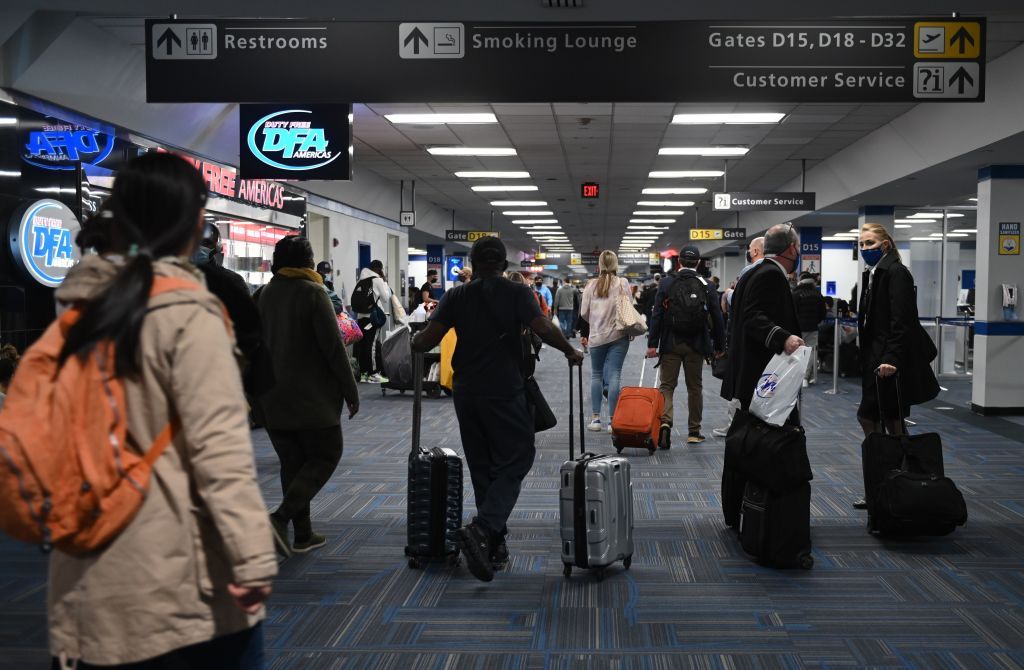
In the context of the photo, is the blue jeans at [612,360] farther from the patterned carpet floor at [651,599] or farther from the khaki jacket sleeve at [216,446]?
the khaki jacket sleeve at [216,446]

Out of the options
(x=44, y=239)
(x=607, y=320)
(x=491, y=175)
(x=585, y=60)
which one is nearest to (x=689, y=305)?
(x=607, y=320)

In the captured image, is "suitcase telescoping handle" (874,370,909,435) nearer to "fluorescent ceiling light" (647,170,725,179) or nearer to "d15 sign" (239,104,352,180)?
"d15 sign" (239,104,352,180)

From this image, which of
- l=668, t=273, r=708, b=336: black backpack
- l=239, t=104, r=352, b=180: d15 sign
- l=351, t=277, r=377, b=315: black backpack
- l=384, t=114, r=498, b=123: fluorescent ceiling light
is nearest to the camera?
l=668, t=273, r=708, b=336: black backpack

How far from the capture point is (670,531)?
474cm

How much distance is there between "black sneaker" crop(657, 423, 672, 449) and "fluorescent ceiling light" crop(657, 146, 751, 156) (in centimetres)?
704

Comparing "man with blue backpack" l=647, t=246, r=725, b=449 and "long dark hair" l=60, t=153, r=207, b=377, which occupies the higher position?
"long dark hair" l=60, t=153, r=207, b=377

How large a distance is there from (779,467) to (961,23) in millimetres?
2599

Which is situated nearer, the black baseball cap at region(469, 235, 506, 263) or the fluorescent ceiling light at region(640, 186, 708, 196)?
the black baseball cap at region(469, 235, 506, 263)

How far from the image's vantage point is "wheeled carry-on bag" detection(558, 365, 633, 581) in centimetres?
384

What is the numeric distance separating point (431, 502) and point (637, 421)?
2.93 m

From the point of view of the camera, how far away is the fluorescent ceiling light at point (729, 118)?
10887mm

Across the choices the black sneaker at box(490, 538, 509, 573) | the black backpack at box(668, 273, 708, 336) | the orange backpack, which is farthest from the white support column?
the orange backpack

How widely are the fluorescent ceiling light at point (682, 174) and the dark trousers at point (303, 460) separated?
12.4 meters

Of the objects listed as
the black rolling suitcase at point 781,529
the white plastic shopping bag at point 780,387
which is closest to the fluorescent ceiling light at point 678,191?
the white plastic shopping bag at point 780,387
